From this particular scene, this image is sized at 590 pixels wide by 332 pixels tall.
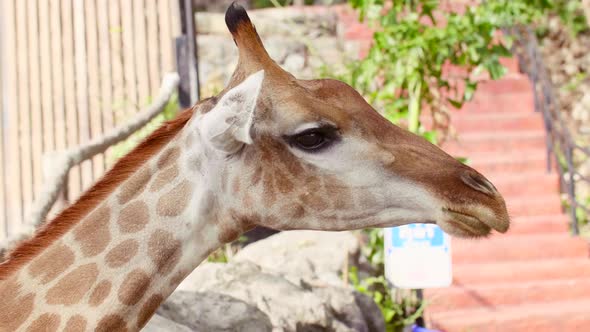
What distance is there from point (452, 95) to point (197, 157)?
20.7 ft

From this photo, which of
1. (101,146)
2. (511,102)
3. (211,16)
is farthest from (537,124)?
(101,146)

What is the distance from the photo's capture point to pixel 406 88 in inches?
250

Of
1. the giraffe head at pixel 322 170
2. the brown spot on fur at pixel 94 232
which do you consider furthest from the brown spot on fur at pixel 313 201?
the brown spot on fur at pixel 94 232

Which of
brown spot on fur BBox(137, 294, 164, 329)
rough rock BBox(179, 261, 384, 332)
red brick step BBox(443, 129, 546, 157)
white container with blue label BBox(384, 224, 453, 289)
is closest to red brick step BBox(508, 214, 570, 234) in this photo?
red brick step BBox(443, 129, 546, 157)

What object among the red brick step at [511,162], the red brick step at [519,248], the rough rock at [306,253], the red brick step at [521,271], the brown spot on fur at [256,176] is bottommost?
the red brick step at [521,271]

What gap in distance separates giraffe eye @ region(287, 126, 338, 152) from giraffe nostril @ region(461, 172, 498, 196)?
380mm

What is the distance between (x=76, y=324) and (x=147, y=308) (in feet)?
0.63

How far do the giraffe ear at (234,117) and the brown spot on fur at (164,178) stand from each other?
14 cm

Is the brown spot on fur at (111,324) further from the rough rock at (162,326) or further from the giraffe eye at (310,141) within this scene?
the rough rock at (162,326)

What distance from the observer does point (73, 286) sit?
7.94ft

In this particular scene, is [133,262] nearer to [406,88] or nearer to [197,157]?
[197,157]

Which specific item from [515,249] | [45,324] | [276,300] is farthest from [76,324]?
[515,249]

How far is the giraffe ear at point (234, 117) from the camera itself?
235 centimetres

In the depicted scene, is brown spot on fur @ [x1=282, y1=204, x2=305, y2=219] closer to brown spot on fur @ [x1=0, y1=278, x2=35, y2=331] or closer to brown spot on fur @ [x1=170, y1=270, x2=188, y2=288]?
brown spot on fur @ [x1=170, y1=270, x2=188, y2=288]
